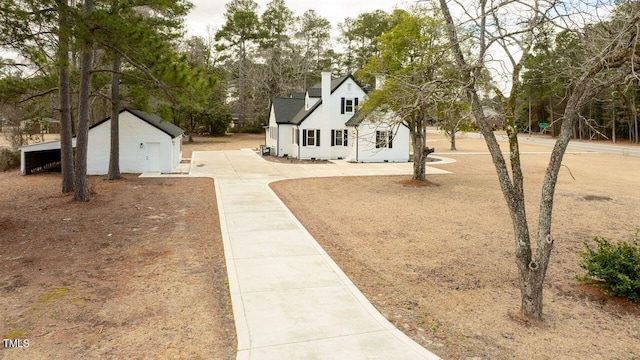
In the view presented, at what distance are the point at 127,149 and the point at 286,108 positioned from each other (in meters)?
14.9

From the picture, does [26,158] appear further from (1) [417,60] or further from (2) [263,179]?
(1) [417,60]

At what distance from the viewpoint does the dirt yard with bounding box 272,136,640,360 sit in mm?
6027

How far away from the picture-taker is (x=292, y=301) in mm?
6996

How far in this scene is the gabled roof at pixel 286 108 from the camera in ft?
112

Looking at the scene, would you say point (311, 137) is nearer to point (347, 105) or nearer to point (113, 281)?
point (347, 105)

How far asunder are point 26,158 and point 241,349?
2275cm

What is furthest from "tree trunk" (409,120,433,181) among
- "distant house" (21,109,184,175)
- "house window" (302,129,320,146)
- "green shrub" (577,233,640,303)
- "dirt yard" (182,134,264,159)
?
"dirt yard" (182,134,264,159)

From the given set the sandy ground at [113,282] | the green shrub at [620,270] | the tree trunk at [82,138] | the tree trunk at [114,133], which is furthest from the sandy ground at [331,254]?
the tree trunk at [114,133]

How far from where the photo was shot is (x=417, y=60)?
18641 millimetres

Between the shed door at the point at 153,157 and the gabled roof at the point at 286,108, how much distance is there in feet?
38.5

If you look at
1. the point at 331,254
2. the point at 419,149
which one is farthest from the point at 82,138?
the point at 419,149

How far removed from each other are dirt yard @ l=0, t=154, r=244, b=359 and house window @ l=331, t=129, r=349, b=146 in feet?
59.0

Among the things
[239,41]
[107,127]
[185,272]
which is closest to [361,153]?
[107,127]

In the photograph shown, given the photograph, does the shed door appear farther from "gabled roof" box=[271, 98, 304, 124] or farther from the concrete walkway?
the concrete walkway
